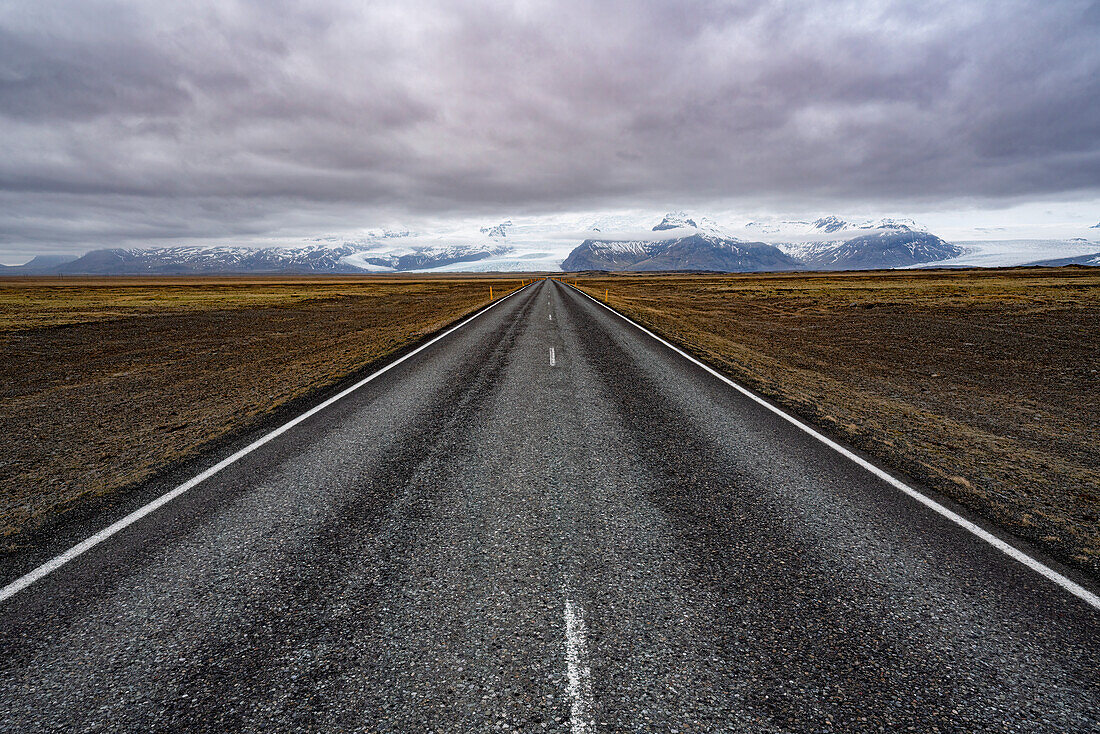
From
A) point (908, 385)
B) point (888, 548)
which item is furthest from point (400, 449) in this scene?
point (908, 385)

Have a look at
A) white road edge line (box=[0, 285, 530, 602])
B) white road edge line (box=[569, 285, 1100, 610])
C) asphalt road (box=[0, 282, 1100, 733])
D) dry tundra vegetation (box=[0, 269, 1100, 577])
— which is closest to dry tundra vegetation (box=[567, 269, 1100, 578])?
A: dry tundra vegetation (box=[0, 269, 1100, 577])

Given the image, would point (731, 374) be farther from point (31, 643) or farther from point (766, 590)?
point (31, 643)

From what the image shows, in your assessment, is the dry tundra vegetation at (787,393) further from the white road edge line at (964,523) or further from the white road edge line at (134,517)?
the white road edge line at (134,517)

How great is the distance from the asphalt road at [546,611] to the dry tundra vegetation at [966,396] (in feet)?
3.47

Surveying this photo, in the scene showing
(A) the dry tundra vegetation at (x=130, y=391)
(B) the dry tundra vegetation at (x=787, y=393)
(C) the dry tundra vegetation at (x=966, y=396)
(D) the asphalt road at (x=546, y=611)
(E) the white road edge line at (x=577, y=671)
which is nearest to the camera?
(E) the white road edge line at (x=577, y=671)

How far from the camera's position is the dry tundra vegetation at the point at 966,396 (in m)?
5.32

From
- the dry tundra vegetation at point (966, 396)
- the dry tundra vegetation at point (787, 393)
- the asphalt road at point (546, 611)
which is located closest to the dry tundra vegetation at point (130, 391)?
the dry tundra vegetation at point (787, 393)

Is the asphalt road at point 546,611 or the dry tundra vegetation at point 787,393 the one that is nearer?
the asphalt road at point 546,611

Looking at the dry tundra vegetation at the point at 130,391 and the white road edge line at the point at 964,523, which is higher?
the dry tundra vegetation at the point at 130,391

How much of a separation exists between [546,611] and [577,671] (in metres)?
0.58

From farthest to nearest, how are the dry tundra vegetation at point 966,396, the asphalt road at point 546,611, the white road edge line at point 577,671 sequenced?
the dry tundra vegetation at point 966,396 < the asphalt road at point 546,611 < the white road edge line at point 577,671

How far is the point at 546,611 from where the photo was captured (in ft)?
11.3

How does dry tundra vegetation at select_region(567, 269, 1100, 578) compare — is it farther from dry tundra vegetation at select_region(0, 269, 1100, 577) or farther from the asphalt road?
the asphalt road

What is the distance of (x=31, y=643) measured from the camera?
10.4 ft
